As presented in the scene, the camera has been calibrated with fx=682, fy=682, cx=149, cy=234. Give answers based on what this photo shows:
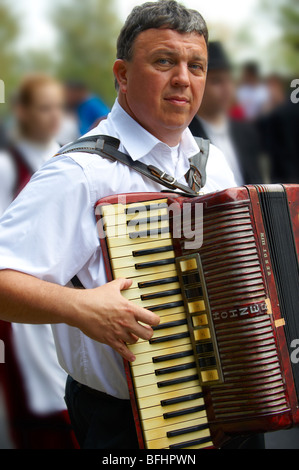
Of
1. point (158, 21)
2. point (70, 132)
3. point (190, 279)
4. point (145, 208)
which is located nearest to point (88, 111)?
point (70, 132)

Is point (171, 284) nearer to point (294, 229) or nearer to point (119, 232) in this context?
point (119, 232)

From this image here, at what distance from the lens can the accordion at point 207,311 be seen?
206 cm

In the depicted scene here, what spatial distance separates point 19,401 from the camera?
133 inches

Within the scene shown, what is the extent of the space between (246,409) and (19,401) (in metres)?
1.62

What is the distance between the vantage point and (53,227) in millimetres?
2107

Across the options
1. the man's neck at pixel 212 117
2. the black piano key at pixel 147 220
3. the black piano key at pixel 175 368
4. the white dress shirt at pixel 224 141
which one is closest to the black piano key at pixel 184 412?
the black piano key at pixel 175 368

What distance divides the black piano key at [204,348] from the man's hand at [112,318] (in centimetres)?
19

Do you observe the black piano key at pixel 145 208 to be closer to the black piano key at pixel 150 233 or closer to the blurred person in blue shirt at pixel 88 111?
the black piano key at pixel 150 233

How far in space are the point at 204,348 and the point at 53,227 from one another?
0.60 metres

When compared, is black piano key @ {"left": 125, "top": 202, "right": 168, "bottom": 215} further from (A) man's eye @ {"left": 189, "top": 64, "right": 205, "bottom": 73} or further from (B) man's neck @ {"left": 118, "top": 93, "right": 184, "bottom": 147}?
(A) man's eye @ {"left": 189, "top": 64, "right": 205, "bottom": 73}

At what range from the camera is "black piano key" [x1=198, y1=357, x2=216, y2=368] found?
6.93ft

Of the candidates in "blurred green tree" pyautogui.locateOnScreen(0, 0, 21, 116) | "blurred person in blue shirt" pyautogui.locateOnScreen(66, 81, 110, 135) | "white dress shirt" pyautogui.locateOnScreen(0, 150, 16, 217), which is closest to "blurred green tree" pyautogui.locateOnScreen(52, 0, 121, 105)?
"blurred green tree" pyautogui.locateOnScreen(0, 0, 21, 116)

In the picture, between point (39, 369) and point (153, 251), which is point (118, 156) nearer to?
point (153, 251)

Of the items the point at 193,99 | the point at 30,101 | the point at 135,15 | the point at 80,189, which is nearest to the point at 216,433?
the point at 80,189
